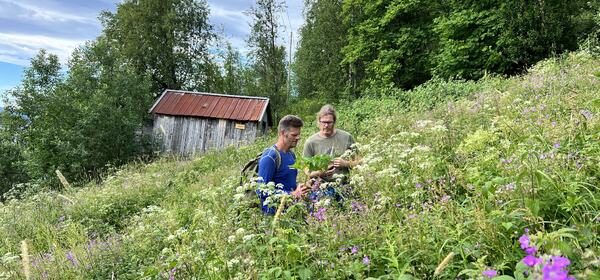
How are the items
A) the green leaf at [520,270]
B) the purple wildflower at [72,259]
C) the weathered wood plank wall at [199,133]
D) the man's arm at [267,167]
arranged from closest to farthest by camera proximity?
the green leaf at [520,270] → the man's arm at [267,167] → the purple wildflower at [72,259] → the weathered wood plank wall at [199,133]

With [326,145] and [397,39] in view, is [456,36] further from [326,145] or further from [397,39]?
[326,145]

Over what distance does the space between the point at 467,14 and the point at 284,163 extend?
19681 millimetres

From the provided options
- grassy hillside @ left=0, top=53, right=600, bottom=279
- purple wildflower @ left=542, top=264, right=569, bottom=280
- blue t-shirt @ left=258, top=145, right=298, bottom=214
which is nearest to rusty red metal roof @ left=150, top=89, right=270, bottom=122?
grassy hillside @ left=0, top=53, right=600, bottom=279

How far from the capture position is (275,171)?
157 inches

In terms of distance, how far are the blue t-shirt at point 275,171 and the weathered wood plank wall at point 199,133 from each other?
1824 cm

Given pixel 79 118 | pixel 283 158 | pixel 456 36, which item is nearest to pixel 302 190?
pixel 283 158

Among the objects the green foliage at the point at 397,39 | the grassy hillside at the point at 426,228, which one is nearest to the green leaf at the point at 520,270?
the grassy hillside at the point at 426,228

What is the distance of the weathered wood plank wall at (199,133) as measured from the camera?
2288 centimetres

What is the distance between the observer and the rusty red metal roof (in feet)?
75.5

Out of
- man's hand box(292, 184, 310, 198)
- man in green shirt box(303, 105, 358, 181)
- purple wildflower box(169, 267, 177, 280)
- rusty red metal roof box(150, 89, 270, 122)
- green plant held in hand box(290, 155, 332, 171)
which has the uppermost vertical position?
rusty red metal roof box(150, 89, 270, 122)

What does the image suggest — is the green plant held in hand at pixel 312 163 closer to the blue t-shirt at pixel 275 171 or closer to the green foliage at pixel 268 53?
the blue t-shirt at pixel 275 171

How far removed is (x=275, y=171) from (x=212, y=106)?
20.5m

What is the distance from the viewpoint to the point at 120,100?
2584 cm

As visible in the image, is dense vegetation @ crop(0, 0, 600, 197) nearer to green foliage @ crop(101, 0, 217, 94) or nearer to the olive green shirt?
green foliage @ crop(101, 0, 217, 94)
